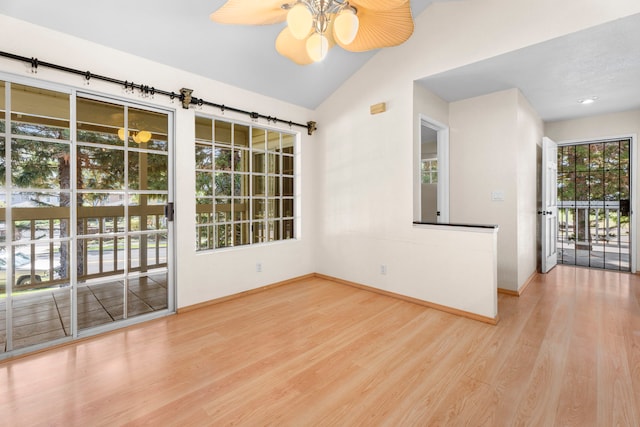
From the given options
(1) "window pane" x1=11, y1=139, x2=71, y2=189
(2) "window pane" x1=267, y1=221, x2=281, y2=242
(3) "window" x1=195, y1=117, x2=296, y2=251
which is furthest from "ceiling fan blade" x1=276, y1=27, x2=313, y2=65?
(2) "window pane" x1=267, y1=221, x2=281, y2=242

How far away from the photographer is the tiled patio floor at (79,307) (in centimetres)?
231

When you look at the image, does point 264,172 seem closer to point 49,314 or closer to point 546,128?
point 49,314

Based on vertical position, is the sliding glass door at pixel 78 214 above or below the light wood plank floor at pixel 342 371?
above

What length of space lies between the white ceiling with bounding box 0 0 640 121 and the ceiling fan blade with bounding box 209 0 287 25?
3.36 feet

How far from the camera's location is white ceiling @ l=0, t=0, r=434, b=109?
217cm

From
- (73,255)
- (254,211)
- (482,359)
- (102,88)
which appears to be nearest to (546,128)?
(482,359)

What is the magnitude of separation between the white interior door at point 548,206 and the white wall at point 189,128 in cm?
342

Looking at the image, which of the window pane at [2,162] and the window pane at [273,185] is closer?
the window pane at [2,162]

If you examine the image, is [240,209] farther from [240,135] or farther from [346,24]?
[346,24]

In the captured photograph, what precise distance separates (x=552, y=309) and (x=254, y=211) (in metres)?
3.49

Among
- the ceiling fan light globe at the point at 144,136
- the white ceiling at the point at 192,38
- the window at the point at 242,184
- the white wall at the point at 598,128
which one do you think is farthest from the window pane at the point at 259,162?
the white wall at the point at 598,128

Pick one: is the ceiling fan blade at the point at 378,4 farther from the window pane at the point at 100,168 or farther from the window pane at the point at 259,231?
the window pane at the point at 259,231

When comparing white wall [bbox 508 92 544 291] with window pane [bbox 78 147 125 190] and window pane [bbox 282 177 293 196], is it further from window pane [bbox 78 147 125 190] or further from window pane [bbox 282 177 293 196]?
window pane [bbox 78 147 125 190]

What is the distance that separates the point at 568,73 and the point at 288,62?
2.97m
